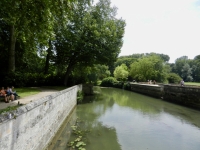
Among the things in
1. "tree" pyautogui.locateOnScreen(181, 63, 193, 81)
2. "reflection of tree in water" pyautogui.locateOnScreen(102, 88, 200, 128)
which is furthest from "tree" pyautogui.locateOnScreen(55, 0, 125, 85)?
"tree" pyautogui.locateOnScreen(181, 63, 193, 81)

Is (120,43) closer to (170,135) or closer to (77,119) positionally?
(77,119)

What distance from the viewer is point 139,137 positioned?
29.7 ft

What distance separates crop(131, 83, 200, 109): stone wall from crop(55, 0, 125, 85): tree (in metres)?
8.80

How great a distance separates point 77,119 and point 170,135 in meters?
6.02

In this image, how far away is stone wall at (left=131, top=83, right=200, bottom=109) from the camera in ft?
60.8

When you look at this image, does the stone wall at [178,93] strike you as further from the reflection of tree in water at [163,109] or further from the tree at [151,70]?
the tree at [151,70]

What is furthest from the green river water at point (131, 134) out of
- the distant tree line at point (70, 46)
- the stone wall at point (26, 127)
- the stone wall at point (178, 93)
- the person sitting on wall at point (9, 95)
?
the distant tree line at point (70, 46)

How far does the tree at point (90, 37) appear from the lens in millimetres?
21422

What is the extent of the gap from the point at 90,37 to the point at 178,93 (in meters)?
12.9

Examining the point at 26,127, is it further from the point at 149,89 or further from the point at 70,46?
the point at 149,89

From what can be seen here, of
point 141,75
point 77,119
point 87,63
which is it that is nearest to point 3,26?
point 87,63

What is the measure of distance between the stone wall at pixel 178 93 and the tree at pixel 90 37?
8.80 m

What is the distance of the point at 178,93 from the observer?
2183cm

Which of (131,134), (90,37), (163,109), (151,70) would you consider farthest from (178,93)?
(151,70)
